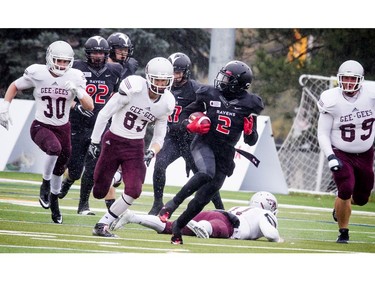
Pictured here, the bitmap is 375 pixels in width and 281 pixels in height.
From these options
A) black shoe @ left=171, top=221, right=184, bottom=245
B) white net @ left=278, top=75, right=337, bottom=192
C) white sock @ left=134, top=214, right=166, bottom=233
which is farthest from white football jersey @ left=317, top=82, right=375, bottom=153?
white net @ left=278, top=75, right=337, bottom=192

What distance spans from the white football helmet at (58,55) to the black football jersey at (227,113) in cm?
86

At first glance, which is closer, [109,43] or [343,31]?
[109,43]

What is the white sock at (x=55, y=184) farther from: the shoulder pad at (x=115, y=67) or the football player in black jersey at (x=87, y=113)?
the shoulder pad at (x=115, y=67)

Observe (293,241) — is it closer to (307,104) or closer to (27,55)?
(27,55)

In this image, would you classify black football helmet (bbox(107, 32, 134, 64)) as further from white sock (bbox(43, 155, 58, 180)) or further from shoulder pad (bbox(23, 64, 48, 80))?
white sock (bbox(43, 155, 58, 180))

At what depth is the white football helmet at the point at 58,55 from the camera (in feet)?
20.4

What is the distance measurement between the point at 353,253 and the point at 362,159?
0.67 metres

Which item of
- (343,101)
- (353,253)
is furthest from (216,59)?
(353,253)

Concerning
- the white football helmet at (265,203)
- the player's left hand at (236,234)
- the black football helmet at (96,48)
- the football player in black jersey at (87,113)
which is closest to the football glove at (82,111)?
the football player in black jersey at (87,113)

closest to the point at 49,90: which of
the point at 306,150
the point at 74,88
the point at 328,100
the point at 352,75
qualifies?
the point at 74,88

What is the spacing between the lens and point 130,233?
20.5ft

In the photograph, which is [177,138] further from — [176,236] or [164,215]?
[176,236]

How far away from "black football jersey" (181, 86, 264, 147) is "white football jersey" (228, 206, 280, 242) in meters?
0.51

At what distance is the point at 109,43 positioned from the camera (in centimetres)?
742
